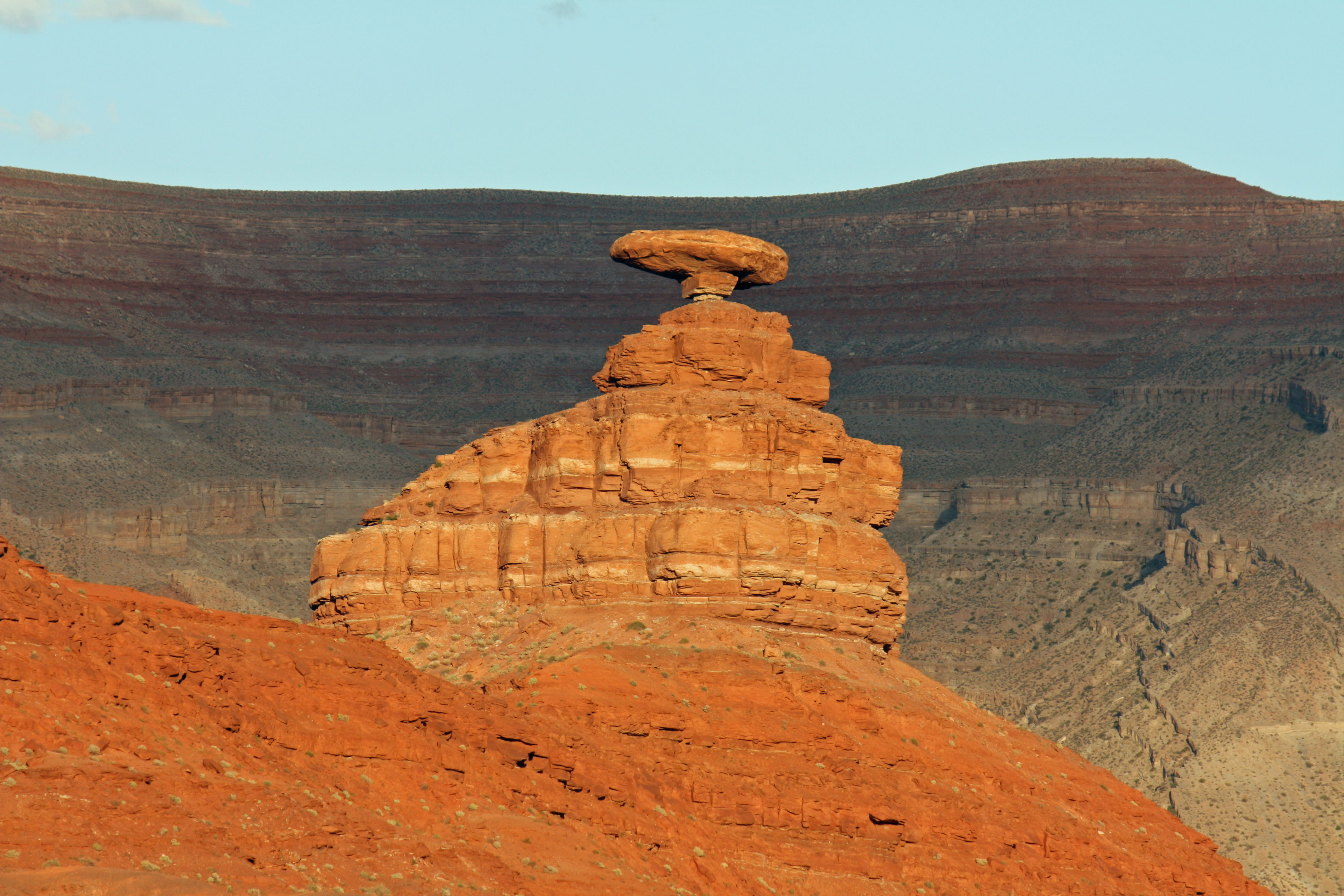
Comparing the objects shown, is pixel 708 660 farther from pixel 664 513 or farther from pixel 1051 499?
pixel 1051 499

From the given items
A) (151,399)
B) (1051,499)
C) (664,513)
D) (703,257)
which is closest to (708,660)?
(664,513)

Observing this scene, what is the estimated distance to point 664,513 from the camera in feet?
Answer: 151

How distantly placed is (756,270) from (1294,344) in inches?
3894

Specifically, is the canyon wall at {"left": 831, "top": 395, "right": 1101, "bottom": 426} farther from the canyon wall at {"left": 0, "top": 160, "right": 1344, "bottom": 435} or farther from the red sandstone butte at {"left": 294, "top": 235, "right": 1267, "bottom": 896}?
the red sandstone butte at {"left": 294, "top": 235, "right": 1267, "bottom": 896}

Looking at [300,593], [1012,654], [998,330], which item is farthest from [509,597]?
[998,330]

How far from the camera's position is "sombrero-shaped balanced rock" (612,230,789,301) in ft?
169

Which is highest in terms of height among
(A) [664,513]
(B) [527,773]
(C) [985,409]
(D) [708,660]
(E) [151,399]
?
(A) [664,513]

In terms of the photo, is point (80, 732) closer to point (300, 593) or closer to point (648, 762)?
point (648, 762)

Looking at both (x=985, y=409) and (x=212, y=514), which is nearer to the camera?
(x=212, y=514)

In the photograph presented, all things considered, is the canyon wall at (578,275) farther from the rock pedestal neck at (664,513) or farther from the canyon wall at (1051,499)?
the rock pedestal neck at (664,513)

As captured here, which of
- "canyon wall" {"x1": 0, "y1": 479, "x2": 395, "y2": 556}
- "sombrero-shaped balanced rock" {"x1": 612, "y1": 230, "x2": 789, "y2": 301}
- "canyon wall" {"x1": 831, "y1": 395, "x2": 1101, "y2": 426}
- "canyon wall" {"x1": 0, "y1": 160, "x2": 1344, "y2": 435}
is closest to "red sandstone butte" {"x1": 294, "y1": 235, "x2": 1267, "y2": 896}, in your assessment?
"sombrero-shaped balanced rock" {"x1": 612, "y1": 230, "x2": 789, "y2": 301}

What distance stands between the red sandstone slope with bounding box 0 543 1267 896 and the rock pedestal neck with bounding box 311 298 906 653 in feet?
4.63

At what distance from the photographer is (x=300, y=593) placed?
415ft

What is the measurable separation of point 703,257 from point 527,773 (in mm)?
18179
